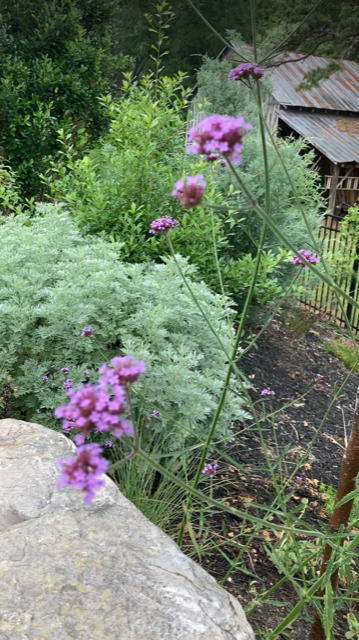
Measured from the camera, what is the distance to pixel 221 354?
352 cm

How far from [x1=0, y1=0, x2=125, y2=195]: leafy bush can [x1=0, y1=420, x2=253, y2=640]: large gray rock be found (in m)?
5.17

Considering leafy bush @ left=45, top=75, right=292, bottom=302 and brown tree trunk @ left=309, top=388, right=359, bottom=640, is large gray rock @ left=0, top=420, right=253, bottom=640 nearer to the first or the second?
brown tree trunk @ left=309, top=388, right=359, bottom=640

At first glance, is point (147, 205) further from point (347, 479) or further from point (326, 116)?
point (326, 116)

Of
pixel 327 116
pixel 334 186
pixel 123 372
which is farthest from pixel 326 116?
pixel 123 372

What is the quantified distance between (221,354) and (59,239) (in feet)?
4.38

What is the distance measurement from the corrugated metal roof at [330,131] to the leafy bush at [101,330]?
14.8 meters

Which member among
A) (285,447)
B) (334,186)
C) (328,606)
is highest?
(328,606)

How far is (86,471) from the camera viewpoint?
101 cm

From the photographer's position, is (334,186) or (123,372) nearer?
(123,372)

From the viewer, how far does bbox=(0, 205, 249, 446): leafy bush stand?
10.1 ft

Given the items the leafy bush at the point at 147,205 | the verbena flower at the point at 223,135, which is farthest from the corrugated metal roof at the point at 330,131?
the verbena flower at the point at 223,135

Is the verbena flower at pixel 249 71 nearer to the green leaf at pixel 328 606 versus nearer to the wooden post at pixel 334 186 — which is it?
the green leaf at pixel 328 606

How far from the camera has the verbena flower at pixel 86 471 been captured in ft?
3.26

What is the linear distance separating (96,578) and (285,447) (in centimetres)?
135
